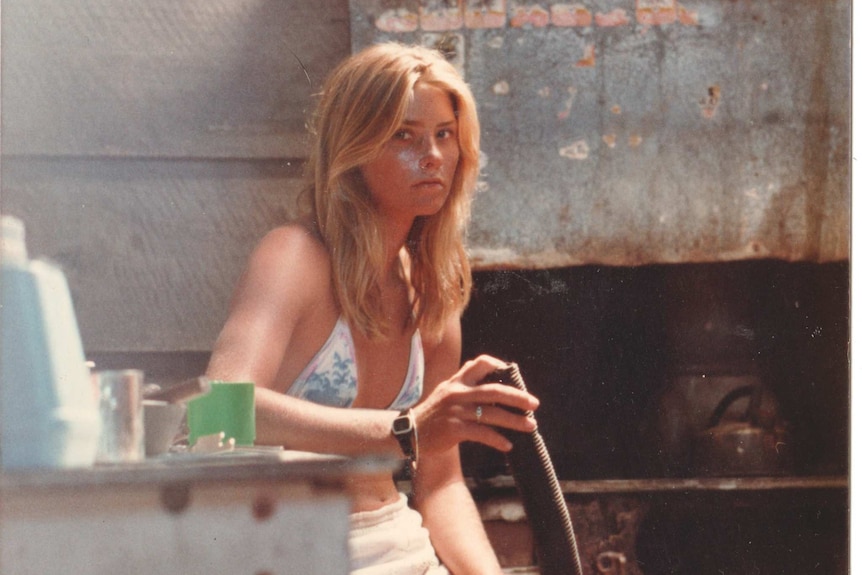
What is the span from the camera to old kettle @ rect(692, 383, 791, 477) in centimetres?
238

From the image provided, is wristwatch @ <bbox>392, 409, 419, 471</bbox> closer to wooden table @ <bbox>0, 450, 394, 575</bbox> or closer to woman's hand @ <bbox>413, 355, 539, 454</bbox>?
woman's hand @ <bbox>413, 355, 539, 454</bbox>

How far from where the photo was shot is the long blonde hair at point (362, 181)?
1.97 metres

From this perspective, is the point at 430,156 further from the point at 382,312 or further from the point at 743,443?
the point at 743,443

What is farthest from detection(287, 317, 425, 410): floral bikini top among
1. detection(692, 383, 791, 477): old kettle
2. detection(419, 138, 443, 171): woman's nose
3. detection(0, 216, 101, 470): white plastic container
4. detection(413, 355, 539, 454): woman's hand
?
detection(692, 383, 791, 477): old kettle

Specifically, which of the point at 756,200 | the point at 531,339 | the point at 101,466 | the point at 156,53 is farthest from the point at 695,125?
the point at 101,466

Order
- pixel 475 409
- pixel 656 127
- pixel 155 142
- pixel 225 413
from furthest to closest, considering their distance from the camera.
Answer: pixel 656 127 < pixel 155 142 < pixel 475 409 < pixel 225 413

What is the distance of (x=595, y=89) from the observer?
7.67 ft

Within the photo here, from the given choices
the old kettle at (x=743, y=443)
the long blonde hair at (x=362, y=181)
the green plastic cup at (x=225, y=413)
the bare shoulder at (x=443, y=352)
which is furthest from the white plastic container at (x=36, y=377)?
the old kettle at (x=743, y=443)

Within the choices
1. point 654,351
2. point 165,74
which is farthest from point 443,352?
point 165,74

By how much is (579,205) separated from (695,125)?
34 cm

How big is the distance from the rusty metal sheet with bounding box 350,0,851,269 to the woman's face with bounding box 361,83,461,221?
27cm

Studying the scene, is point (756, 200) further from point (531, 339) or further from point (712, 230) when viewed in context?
point (531, 339)

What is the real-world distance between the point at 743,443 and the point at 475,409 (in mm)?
1053

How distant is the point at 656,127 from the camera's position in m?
2.36
